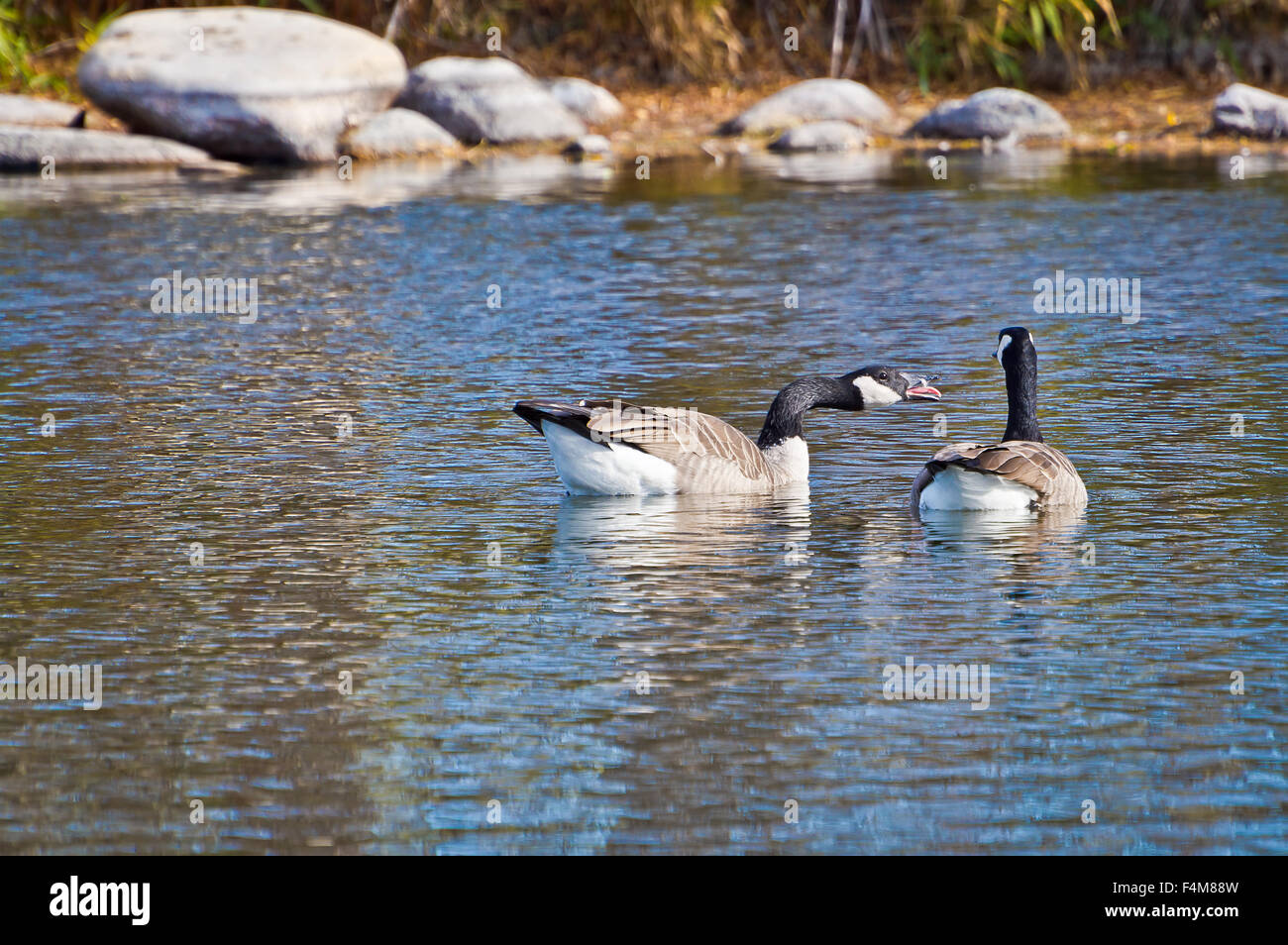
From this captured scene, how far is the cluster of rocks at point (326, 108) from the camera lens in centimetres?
2995

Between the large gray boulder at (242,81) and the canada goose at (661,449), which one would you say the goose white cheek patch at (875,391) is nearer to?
the canada goose at (661,449)

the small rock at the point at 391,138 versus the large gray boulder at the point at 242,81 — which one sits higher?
the large gray boulder at the point at 242,81

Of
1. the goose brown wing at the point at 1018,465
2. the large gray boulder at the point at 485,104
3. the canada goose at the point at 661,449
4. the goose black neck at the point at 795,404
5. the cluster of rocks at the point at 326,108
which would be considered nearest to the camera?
the goose brown wing at the point at 1018,465

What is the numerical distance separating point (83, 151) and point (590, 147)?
25.3ft

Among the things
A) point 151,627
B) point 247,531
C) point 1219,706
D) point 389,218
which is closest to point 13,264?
Answer: point 389,218

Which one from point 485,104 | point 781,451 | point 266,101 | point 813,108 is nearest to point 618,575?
point 781,451

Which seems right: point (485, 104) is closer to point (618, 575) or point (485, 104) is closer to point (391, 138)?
point (391, 138)

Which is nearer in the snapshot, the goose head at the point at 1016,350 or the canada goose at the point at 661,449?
the canada goose at the point at 661,449

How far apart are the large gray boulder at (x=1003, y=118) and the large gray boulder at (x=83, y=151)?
452 inches

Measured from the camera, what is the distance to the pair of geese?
34.5ft

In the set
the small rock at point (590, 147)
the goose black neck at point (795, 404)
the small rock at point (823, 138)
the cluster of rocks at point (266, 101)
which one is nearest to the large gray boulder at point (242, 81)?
the cluster of rocks at point (266, 101)

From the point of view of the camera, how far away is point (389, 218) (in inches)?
938

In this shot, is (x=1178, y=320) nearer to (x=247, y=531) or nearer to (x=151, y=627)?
(x=247, y=531)

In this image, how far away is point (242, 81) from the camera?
2970 cm
